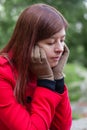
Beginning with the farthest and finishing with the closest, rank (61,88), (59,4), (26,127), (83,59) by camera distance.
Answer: (83,59) → (59,4) → (61,88) → (26,127)

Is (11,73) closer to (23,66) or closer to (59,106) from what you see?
(23,66)

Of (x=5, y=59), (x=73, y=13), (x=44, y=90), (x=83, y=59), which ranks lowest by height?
(x=83, y=59)

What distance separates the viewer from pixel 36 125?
2910mm

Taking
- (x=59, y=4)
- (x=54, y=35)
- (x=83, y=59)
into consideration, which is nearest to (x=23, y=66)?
(x=54, y=35)

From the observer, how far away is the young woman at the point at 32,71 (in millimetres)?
2912

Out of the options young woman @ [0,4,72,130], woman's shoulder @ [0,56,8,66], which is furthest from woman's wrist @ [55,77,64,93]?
woman's shoulder @ [0,56,8,66]

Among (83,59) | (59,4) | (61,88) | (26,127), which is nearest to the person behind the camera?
(26,127)

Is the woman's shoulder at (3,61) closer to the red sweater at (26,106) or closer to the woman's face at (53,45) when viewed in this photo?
the red sweater at (26,106)

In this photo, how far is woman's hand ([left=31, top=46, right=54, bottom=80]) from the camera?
2.97 m

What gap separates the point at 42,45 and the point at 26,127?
523 mm

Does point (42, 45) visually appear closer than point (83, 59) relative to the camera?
Yes

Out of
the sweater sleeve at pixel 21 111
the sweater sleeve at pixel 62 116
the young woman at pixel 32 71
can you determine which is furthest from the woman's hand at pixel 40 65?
the sweater sleeve at pixel 62 116

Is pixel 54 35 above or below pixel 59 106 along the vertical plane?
above

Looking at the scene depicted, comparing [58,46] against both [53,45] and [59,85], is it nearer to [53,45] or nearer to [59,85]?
[53,45]
